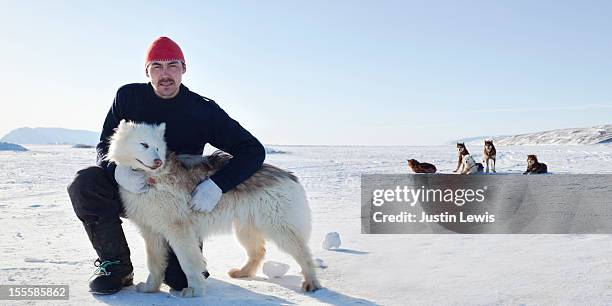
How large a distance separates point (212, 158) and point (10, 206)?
18.9 feet

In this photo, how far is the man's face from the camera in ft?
12.0

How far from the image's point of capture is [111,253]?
3.43m

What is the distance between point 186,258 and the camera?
3375mm

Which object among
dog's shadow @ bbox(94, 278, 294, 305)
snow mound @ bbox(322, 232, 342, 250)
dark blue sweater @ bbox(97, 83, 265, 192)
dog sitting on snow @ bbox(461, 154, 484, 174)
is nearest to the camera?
dog's shadow @ bbox(94, 278, 294, 305)

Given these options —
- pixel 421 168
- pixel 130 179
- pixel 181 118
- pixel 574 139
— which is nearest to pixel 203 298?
pixel 130 179

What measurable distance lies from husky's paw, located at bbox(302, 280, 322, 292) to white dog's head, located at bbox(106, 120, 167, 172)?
54.5 inches

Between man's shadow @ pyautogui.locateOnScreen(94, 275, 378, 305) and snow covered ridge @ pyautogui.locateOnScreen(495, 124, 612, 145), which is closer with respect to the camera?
man's shadow @ pyautogui.locateOnScreen(94, 275, 378, 305)

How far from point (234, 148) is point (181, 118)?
0.49 meters

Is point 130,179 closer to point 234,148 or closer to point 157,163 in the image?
point 157,163

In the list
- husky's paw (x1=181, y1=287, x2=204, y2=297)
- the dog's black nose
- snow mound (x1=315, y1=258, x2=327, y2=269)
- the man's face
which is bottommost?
snow mound (x1=315, y1=258, x2=327, y2=269)

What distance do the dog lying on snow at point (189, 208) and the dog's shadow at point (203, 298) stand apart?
0.09 metres

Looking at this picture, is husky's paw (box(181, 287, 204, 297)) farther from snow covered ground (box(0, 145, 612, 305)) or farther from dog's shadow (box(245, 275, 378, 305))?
dog's shadow (box(245, 275, 378, 305))

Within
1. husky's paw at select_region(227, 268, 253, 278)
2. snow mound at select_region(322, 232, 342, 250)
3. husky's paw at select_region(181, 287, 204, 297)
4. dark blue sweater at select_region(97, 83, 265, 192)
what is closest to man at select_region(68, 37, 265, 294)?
dark blue sweater at select_region(97, 83, 265, 192)

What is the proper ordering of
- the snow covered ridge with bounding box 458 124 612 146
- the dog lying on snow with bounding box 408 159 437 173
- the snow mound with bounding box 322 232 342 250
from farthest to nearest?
the snow covered ridge with bounding box 458 124 612 146, the dog lying on snow with bounding box 408 159 437 173, the snow mound with bounding box 322 232 342 250
